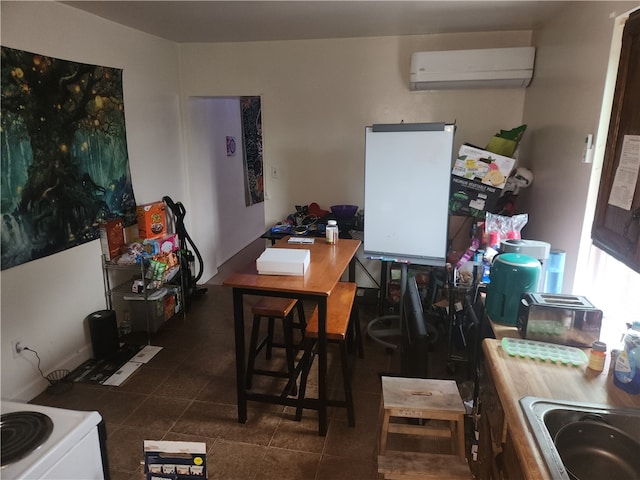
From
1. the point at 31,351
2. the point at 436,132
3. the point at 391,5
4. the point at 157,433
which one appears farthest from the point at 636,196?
the point at 31,351

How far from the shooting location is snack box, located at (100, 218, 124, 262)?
3.17 metres

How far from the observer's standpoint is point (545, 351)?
161cm

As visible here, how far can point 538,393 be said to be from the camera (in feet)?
4.47

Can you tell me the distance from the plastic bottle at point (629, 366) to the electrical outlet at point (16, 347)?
3.02 meters

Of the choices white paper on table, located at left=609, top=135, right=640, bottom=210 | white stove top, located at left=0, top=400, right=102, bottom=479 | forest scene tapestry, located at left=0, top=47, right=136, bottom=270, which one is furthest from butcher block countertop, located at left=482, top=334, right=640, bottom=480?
forest scene tapestry, located at left=0, top=47, right=136, bottom=270

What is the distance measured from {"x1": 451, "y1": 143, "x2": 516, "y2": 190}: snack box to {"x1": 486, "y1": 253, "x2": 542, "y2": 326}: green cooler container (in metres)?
1.28

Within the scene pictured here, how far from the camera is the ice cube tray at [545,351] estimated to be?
1.55 m

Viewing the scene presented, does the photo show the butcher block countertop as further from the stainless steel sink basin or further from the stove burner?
the stove burner

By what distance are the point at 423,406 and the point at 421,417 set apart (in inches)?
1.7

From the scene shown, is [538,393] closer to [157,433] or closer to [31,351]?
[157,433]

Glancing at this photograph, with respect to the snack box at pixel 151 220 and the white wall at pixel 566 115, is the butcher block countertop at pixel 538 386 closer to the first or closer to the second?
the white wall at pixel 566 115

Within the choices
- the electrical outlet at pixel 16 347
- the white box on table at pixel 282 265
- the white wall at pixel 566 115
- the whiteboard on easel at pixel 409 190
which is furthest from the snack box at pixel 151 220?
the white wall at pixel 566 115

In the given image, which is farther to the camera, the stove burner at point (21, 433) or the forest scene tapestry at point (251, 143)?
the forest scene tapestry at point (251, 143)

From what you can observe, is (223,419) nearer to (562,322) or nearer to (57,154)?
(562,322)
